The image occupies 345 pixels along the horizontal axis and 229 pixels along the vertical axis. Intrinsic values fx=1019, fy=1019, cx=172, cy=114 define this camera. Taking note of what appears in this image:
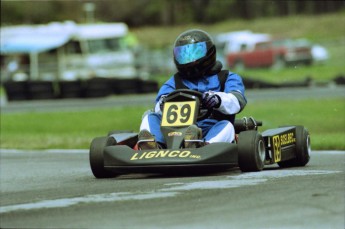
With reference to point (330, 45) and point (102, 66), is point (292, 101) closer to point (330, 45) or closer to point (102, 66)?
point (102, 66)

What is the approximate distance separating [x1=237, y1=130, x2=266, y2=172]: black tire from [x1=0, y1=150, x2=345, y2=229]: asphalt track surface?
119 millimetres

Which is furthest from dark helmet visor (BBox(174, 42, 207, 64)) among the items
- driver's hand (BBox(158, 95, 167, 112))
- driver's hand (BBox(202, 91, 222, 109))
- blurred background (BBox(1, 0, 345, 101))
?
blurred background (BBox(1, 0, 345, 101))

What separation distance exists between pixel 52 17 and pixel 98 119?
47.8 m

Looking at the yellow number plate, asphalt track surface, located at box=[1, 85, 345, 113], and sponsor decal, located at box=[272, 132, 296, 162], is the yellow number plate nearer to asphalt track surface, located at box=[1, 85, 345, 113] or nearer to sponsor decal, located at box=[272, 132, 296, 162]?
sponsor decal, located at box=[272, 132, 296, 162]

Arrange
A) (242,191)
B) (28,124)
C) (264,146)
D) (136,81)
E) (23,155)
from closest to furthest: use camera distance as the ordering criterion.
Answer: (242,191) → (264,146) → (23,155) → (28,124) → (136,81)

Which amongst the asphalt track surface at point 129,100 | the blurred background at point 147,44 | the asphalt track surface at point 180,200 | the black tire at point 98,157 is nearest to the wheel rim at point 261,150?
the asphalt track surface at point 180,200

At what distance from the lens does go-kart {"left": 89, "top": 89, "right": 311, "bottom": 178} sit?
8406 millimetres

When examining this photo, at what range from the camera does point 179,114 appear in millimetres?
8953

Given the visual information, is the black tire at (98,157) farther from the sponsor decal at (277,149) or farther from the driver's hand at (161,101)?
the sponsor decal at (277,149)

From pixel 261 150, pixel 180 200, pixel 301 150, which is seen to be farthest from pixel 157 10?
pixel 180 200

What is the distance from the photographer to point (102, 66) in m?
44.0

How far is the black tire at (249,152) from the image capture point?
337 inches

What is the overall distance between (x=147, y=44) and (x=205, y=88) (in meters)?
55.5

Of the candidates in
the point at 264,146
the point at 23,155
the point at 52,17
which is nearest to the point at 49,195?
the point at 264,146
